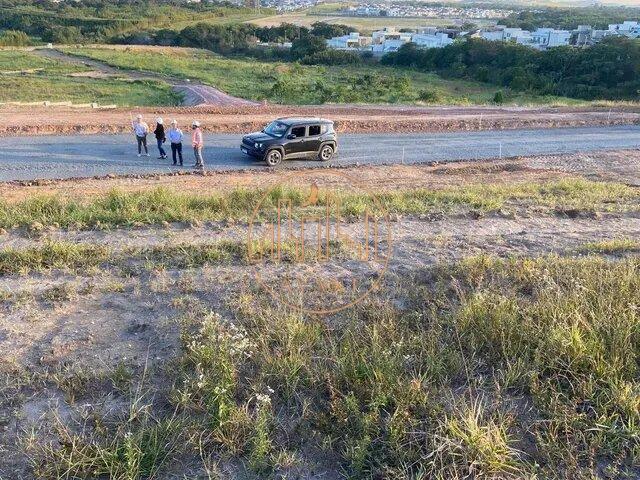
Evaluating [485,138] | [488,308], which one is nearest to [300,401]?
[488,308]

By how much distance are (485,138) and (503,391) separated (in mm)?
24129

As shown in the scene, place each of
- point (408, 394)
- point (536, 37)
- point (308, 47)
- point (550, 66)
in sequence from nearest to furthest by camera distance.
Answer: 1. point (408, 394)
2. point (550, 66)
3. point (308, 47)
4. point (536, 37)

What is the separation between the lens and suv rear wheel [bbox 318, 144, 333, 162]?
Result: 68.0 feet

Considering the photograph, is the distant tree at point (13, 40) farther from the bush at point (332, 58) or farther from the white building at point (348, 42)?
the white building at point (348, 42)

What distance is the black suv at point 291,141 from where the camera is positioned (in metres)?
19.5

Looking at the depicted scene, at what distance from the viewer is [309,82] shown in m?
50.9

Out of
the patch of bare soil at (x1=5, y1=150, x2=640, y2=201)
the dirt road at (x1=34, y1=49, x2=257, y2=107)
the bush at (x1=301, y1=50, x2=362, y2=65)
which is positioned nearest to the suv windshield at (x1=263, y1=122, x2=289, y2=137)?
the patch of bare soil at (x1=5, y1=150, x2=640, y2=201)

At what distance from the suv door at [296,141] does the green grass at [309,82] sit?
56.8ft

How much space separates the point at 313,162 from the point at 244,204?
27.6 feet

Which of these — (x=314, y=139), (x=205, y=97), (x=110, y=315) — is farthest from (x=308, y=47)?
(x=110, y=315)

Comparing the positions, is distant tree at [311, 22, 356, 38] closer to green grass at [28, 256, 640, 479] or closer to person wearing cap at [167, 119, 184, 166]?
person wearing cap at [167, 119, 184, 166]

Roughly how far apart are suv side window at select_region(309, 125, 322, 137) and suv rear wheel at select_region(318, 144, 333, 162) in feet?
1.86

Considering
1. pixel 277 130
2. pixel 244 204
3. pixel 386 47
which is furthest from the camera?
pixel 386 47

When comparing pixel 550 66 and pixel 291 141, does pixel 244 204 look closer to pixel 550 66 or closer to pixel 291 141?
pixel 291 141
